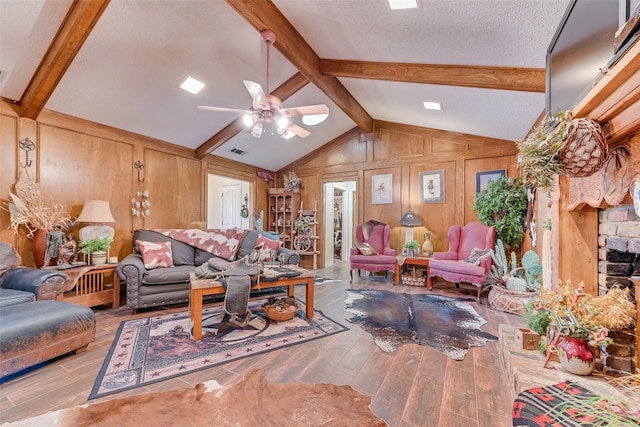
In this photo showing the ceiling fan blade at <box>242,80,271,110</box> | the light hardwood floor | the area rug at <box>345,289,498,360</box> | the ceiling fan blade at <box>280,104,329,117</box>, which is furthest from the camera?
the ceiling fan blade at <box>280,104,329,117</box>

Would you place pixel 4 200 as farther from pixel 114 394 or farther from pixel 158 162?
pixel 114 394

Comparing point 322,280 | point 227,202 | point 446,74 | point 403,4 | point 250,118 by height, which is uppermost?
point 403,4

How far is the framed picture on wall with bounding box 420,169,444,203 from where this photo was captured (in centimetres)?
493

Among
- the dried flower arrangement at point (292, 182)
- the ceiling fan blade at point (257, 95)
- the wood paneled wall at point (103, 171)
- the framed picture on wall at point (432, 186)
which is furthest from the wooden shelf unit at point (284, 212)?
the ceiling fan blade at point (257, 95)

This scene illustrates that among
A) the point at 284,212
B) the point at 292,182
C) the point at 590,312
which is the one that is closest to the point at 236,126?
the point at 292,182

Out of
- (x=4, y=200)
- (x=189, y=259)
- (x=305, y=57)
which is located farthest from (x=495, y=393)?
(x=4, y=200)

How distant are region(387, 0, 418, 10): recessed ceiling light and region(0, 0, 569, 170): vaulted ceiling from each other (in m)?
0.05

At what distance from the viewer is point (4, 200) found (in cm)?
292

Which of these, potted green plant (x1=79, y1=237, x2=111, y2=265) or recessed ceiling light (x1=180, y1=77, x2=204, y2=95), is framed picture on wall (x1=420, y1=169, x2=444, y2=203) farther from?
potted green plant (x1=79, y1=237, x2=111, y2=265)

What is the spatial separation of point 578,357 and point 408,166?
420 centimetres

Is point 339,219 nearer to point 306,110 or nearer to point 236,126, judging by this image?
point 236,126

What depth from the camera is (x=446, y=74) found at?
273 centimetres

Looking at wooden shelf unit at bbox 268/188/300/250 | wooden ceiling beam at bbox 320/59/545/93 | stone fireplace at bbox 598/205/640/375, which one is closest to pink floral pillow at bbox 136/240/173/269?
wooden shelf unit at bbox 268/188/300/250

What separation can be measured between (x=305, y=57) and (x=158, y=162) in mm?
3031
